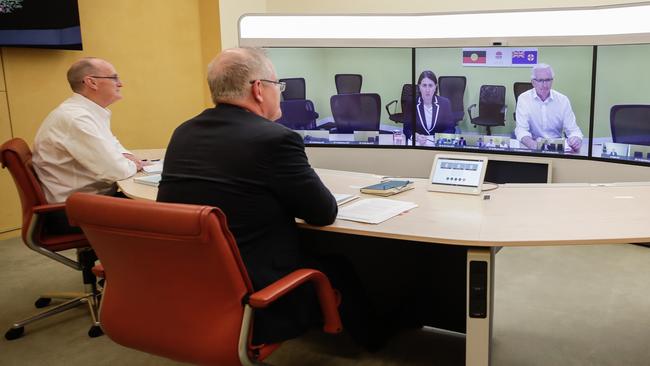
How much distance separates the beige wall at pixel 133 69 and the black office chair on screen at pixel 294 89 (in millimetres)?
1519

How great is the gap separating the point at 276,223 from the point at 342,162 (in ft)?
8.42

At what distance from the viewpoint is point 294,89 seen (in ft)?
14.4

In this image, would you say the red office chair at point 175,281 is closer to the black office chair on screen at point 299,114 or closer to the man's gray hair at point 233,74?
the man's gray hair at point 233,74

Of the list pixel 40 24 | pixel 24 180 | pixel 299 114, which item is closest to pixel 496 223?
pixel 24 180

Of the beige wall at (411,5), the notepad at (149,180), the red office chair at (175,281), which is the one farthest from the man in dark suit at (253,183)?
the beige wall at (411,5)

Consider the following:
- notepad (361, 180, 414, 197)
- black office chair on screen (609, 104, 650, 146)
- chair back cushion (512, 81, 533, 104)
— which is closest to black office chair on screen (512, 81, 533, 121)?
chair back cushion (512, 81, 533, 104)

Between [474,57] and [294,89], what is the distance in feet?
4.31

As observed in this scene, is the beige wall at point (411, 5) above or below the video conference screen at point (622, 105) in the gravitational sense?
above

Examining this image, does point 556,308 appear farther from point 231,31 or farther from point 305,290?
point 231,31

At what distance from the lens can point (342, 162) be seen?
4.40 metres

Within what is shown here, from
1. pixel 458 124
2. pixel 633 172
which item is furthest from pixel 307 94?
pixel 633 172

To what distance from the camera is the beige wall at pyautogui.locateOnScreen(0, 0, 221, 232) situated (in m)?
4.41

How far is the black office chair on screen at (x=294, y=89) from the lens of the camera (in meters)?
4.36

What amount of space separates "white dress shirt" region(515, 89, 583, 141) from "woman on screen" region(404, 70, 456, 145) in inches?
18.7
